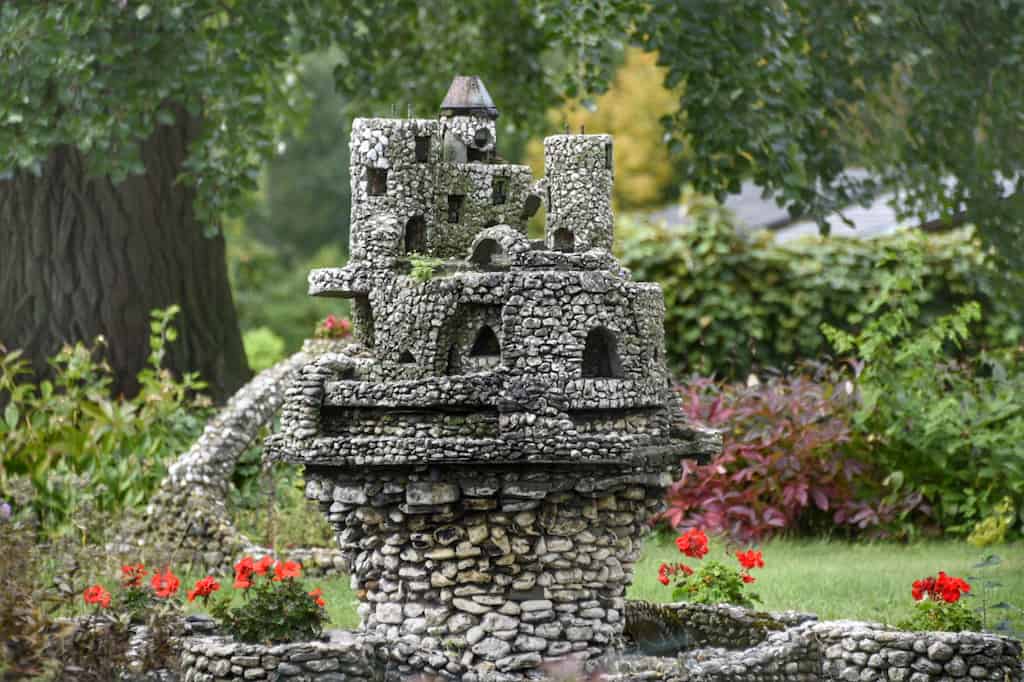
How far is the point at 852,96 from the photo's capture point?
13.8m

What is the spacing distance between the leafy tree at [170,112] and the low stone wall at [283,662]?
19.0ft

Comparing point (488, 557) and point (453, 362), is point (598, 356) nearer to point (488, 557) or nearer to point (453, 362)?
point (453, 362)

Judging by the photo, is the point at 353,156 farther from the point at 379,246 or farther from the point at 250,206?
the point at 250,206

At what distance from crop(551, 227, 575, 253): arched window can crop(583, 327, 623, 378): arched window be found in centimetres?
72

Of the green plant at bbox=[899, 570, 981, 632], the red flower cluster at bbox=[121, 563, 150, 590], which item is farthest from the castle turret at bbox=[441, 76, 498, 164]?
the green plant at bbox=[899, 570, 981, 632]

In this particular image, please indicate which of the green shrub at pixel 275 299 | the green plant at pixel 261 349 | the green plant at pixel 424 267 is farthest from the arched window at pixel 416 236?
the green shrub at pixel 275 299

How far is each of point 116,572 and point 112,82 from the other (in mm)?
4222

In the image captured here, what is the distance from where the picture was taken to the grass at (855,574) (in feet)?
37.8

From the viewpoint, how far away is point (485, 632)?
8.92m

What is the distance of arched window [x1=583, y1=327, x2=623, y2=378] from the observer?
9242mm

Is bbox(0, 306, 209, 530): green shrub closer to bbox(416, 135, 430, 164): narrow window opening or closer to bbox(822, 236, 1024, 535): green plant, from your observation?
bbox(416, 135, 430, 164): narrow window opening

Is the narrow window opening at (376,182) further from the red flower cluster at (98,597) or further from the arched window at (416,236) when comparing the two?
the red flower cluster at (98,597)

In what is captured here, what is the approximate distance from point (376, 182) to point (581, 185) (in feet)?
4.14

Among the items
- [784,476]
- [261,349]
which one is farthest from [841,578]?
[261,349]
